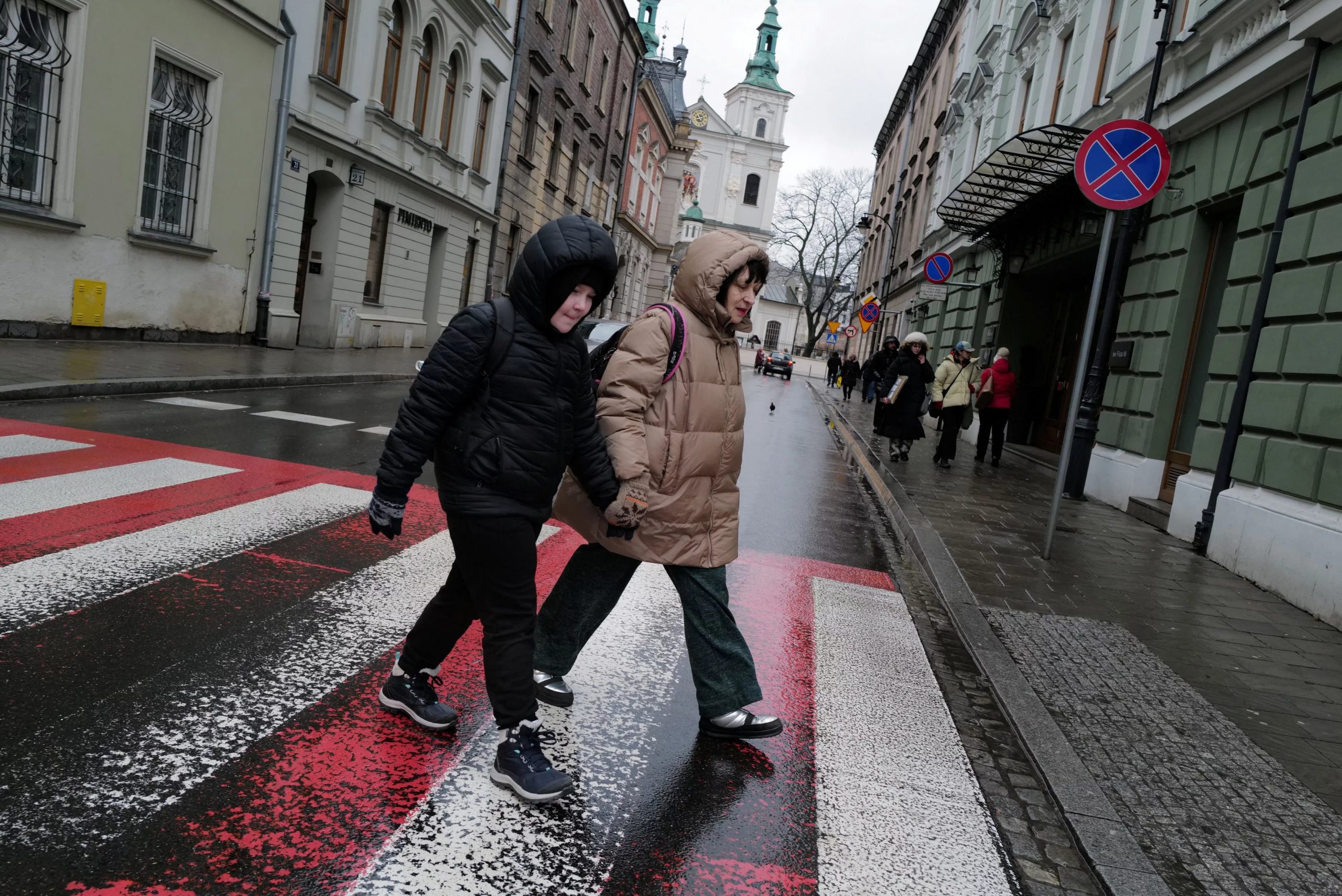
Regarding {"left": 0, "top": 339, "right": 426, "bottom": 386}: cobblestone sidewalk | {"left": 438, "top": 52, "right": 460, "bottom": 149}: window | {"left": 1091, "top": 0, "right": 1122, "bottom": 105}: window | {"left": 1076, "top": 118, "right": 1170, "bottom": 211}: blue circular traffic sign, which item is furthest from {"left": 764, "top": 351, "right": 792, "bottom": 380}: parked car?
{"left": 1076, "top": 118, "right": 1170, "bottom": 211}: blue circular traffic sign

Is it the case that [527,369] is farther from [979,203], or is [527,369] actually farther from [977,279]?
[977,279]

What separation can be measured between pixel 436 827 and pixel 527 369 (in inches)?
48.7

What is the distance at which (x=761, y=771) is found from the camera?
3.22m

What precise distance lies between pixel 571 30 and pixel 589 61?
10.5 ft

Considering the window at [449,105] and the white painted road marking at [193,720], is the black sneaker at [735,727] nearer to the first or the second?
the white painted road marking at [193,720]

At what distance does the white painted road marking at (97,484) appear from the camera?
5.08 metres

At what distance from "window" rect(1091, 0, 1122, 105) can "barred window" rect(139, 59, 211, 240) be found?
504 inches

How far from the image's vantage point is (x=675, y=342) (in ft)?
10.5

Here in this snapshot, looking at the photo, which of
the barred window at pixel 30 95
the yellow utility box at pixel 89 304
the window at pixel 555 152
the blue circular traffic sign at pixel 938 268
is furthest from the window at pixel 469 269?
the barred window at pixel 30 95

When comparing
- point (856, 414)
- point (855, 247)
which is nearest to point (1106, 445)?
point (856, 414)

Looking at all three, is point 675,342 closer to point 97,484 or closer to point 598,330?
point 97,484

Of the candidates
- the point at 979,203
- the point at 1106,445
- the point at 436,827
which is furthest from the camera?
the point at 979,203

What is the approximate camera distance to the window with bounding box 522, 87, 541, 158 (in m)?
28.5

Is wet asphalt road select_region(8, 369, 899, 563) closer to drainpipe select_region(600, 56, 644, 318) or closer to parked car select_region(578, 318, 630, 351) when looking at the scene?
parked car select_region(578, 318, 630, 351)
